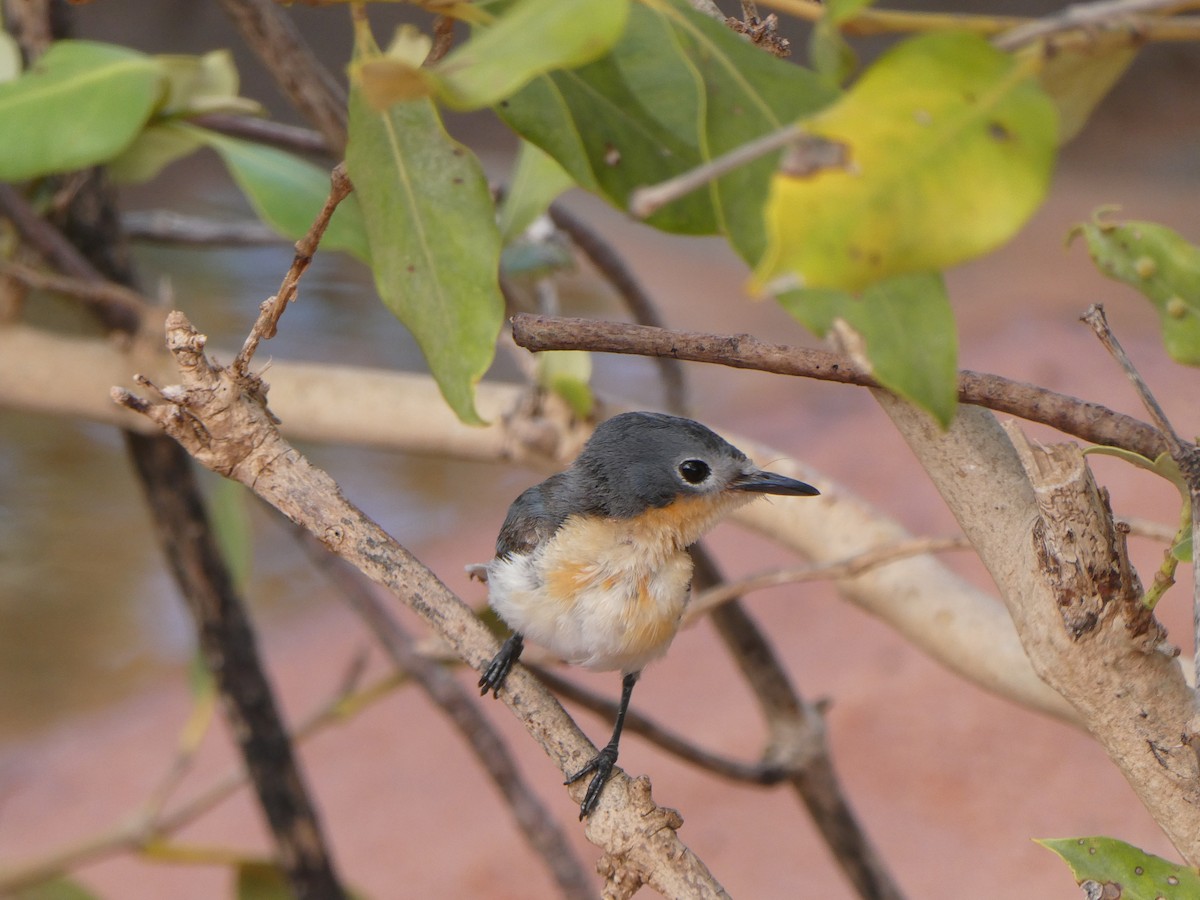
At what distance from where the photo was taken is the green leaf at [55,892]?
4.24 ft

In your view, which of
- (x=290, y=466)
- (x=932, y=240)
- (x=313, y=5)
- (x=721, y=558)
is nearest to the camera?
(x=932, y=240)

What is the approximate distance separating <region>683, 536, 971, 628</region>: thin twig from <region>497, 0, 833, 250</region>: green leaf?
34cm

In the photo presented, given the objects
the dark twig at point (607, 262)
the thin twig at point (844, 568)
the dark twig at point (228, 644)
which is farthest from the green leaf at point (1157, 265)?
the dark twig at point (228, 644)

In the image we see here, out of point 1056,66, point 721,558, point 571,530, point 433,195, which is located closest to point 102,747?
point 721,558

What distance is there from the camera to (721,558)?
2.33 m

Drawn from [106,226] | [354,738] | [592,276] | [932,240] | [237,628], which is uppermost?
[592,276]

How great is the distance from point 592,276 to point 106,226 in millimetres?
2413

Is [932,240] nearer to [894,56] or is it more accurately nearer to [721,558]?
[894,56]

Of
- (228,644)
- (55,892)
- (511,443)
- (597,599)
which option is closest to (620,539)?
(597,599)

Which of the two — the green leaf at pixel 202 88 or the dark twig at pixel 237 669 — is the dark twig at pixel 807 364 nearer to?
the green leaf at pixel 202 88

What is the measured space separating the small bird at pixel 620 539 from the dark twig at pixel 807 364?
0.22 meters

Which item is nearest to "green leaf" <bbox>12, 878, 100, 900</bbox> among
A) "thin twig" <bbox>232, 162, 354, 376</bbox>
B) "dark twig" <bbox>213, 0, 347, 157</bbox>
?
"dark twig" <bbox>213, 0, 347, 157</bbox>

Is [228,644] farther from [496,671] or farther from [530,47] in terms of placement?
[530,47]

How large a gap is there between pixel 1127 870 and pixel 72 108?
0.66m
